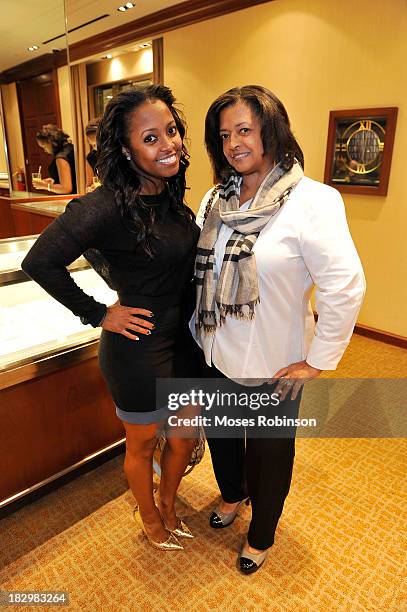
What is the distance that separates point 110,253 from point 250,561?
1.24 metres

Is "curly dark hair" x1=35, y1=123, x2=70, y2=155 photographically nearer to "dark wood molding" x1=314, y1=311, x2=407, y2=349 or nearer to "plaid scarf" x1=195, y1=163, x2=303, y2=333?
"plaid scarf" x1=195, y1=163, x2=303, y2=333

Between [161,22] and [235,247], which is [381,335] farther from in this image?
[161,22]

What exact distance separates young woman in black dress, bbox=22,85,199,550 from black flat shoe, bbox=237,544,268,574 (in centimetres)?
49

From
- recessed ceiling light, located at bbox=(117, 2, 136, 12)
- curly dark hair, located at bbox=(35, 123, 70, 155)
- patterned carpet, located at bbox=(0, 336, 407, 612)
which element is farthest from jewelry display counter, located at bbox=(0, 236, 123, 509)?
recessed ceiling light, located at bbox=(117, 2, 136, 12)

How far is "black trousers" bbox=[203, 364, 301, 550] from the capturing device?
1.45 meters

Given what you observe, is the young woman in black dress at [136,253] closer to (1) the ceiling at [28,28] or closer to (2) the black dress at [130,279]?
(2) the black dress at [130,279]

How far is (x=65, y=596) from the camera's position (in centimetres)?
154

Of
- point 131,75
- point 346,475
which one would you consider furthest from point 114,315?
point 131,75

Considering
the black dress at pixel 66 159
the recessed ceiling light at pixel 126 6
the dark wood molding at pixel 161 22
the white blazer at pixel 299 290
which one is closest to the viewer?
the white blazer at pixel 299 290

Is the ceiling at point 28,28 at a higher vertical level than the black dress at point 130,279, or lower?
higher

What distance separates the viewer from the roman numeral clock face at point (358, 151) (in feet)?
10.9

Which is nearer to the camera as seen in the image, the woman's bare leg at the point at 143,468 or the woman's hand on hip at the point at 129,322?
the woman's hand on hip at the point at 129,322

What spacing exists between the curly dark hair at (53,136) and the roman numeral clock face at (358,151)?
216 cm

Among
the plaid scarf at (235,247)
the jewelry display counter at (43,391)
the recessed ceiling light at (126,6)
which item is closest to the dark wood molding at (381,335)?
the jewelry display counter at (43,391)
